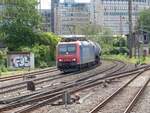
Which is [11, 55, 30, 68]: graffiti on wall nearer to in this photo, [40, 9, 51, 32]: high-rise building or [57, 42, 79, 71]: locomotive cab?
[57, 42, 79, 71]: locomotive cab

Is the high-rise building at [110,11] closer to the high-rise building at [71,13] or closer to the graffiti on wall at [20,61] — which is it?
the high-rise building at [71,13]

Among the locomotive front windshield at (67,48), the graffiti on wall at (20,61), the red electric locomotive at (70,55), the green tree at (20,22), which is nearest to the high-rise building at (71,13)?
the green tree at (20,22)

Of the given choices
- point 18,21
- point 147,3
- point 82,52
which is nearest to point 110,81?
point 82,52

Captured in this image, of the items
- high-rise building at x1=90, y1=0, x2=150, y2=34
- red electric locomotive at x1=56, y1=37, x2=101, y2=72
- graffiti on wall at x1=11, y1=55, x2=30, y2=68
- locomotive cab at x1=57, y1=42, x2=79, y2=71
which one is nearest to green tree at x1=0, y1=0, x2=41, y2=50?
graffiti on wall at x1=11, y1=55, x2=30, y2=68

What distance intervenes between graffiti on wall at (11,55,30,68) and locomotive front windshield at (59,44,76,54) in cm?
849

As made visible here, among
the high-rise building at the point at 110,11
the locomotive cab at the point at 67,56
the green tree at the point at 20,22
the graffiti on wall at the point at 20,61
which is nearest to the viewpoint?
the locomotive cab at the point at 67,56

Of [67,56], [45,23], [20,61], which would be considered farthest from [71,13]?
[67,56]

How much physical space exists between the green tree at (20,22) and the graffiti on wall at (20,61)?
1407 cm

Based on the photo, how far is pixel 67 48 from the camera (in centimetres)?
4172

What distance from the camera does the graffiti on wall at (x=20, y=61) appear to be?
49625mm

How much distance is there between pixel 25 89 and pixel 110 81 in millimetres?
6195

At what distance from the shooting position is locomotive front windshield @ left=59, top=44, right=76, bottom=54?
41.6 metres

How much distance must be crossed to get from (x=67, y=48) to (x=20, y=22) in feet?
91.1

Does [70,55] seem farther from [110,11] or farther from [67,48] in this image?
[110,11]
